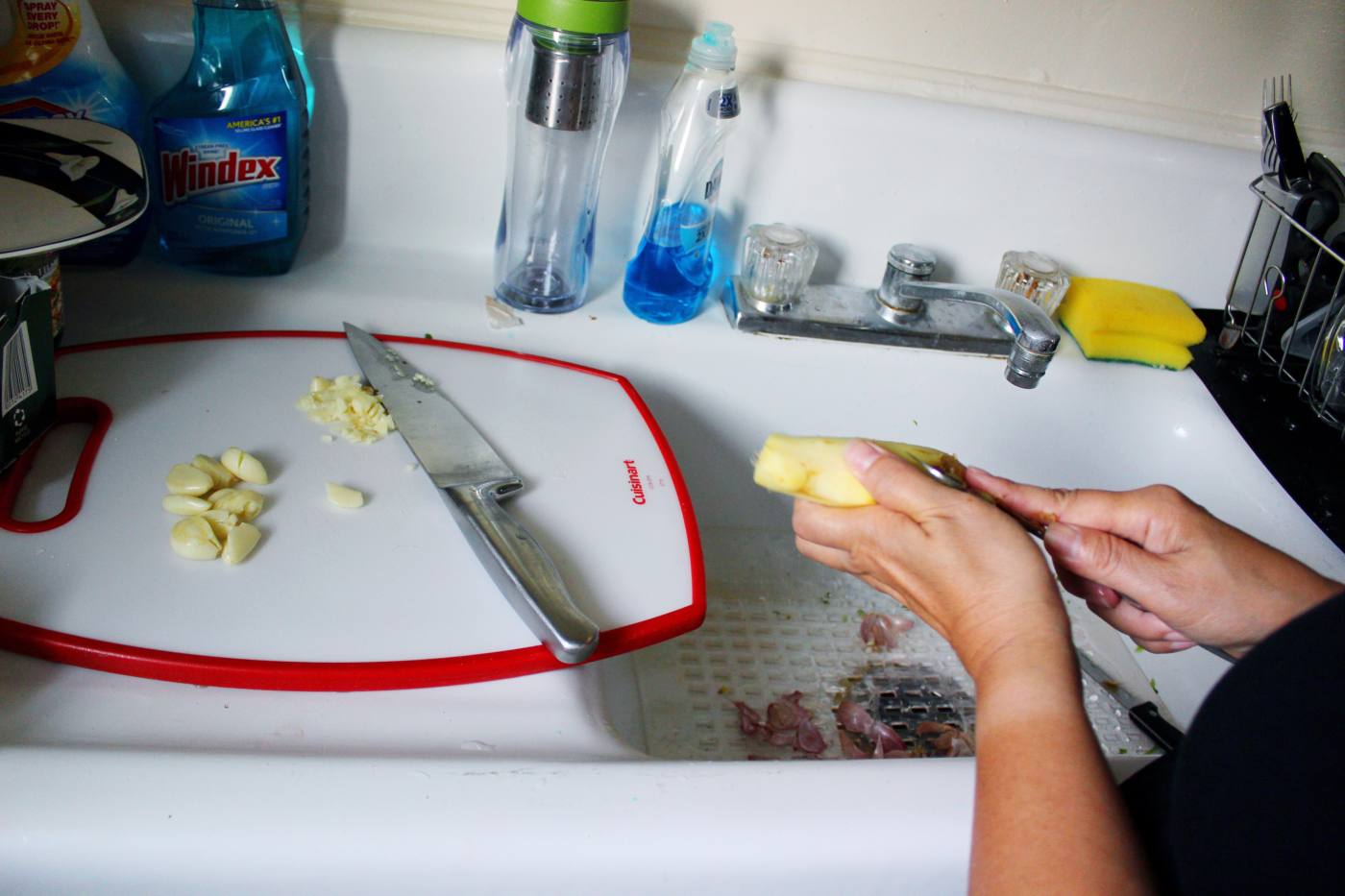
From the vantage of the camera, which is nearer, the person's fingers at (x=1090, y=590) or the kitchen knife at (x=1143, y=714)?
the person's fingers at (x=1090, y=590)

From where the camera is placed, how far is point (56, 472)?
0.56 m

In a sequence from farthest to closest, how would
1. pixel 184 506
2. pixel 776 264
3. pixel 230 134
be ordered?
pixel 776 264
pixel 230 134
pixel 184 506

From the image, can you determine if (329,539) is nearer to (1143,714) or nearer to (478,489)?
(478,489)

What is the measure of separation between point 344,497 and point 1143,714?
1.82 feet

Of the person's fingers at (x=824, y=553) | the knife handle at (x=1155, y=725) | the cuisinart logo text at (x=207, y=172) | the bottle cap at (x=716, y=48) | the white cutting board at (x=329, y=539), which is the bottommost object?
the knife handle at (x=1155, y=725)

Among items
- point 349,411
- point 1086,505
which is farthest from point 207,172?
point 1086,505

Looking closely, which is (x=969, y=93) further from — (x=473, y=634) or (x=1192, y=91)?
(x=473, y=634)

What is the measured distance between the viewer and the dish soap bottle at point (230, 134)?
0.66 metres

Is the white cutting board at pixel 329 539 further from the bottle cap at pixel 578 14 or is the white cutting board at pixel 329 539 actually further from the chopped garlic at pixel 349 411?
the bottle cap at pixel 578 14

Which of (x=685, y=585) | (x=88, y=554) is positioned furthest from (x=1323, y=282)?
(x=88, y=554)

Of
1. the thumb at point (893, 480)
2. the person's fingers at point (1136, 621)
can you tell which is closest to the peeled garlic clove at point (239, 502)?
the thumb at point (893, 480)

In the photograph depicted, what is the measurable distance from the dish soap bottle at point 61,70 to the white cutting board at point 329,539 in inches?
5.8

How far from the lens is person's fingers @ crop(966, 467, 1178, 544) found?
1.59ft

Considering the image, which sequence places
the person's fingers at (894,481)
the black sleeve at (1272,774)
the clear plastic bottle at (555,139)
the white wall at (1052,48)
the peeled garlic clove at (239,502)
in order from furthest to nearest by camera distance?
1. the white wall at (1052,48)
2. the clear plastic bottle at (555,139)
3. the peeled garlic clove at (239,502)
4. the person's fingers at (894,481)
5. the black sleeve at (1272,774)
